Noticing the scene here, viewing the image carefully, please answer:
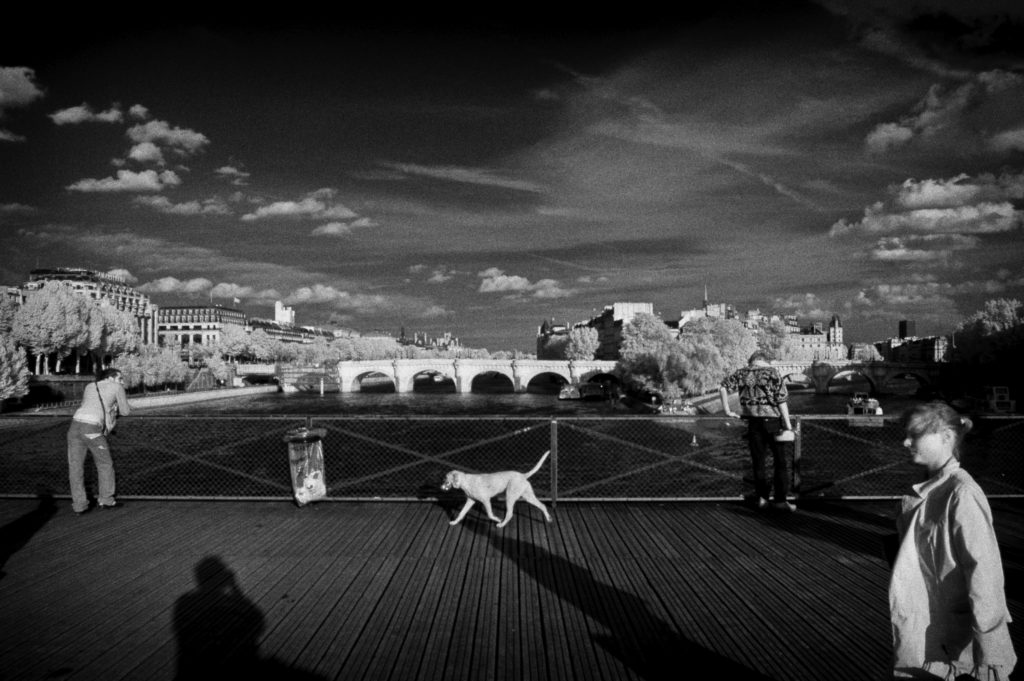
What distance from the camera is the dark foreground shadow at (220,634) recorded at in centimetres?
509

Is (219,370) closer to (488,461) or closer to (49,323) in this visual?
(49,323)

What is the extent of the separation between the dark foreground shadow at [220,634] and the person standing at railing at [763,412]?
6538 millimetres

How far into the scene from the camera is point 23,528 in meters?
9.30

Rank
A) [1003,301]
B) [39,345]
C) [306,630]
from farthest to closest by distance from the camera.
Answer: [1003,301] < [39,345] < [306,630]

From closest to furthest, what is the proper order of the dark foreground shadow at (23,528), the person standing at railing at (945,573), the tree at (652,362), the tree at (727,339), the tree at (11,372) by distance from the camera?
1. the person standing at railing at (945,573)
2. the dark foreground shadow at (23,528)
3. the tree at (11,372)
4. the tree at (652,362)
5. the tree at (727,339)

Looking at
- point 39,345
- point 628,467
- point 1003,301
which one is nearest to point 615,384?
point 1003,301

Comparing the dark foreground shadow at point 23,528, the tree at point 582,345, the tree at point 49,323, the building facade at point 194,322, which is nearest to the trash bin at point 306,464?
the dark foreground shadow at point 23,528

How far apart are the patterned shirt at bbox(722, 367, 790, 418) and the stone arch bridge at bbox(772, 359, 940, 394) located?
9484 centimetres

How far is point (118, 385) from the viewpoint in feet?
33.8

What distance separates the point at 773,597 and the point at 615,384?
3734 inches

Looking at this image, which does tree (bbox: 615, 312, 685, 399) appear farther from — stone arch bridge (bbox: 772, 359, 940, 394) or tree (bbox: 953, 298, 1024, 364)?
tree (bbox: 953, 298, 1024, 364)

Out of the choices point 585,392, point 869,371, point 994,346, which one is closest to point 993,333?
point 994,346

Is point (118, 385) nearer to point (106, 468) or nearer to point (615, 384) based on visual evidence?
point (106, 468)

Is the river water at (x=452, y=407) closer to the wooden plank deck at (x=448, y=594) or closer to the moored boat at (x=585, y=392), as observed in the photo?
the moored boat at (x=585, y=392)
